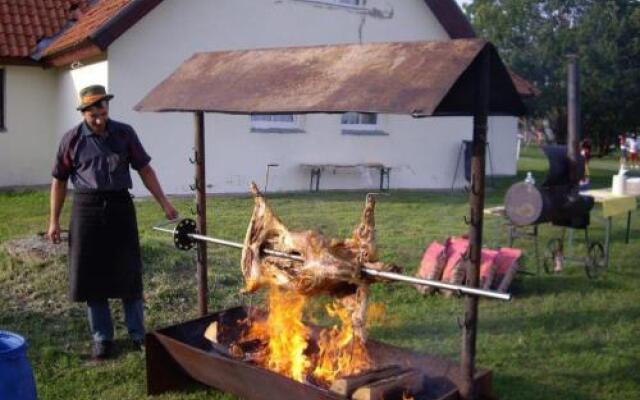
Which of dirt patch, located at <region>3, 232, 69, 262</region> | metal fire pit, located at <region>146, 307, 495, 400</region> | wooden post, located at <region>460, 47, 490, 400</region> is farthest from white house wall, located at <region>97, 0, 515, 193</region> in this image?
wooden post, located at <region>460, 47, 490, 400</region>

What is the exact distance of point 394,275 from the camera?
3.28 meters

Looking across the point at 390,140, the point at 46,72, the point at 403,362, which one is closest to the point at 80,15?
the point at 46,72

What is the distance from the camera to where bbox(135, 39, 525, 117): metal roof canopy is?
3.10 metres

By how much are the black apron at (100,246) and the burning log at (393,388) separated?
2.15m

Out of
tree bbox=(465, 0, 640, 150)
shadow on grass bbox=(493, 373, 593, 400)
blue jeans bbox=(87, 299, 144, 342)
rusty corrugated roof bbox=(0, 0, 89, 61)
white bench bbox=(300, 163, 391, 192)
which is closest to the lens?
shadow on grass bbox=(493, 373, 593, 400)

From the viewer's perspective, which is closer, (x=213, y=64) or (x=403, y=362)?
(x=403, y=362)

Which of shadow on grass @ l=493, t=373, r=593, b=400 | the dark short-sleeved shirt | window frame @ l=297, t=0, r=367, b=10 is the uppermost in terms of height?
window frame @ l=297, t=0, r=367, b=10

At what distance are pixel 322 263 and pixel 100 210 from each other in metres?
1.87

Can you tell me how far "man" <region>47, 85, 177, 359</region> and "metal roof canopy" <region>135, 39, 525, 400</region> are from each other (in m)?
0.70

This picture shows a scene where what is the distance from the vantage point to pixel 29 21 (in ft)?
42.6

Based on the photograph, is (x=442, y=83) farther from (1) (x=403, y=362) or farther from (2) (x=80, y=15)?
(2) (x=80, y=15)

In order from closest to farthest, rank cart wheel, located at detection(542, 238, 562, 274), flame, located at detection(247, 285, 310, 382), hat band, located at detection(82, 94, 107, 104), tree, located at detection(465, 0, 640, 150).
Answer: flame, located at detection(247, 285, 310, 382)
hat band, located at detection(82, 94, 107, 104)
cart wheel, located at detection(542, 238, 562, 274)
tree, located at detection(465, 0, 640, 150)

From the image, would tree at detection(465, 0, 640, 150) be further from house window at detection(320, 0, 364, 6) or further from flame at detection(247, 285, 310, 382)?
flame at detection(247, 285, 310, 382)

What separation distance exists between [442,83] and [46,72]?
11.8 m
